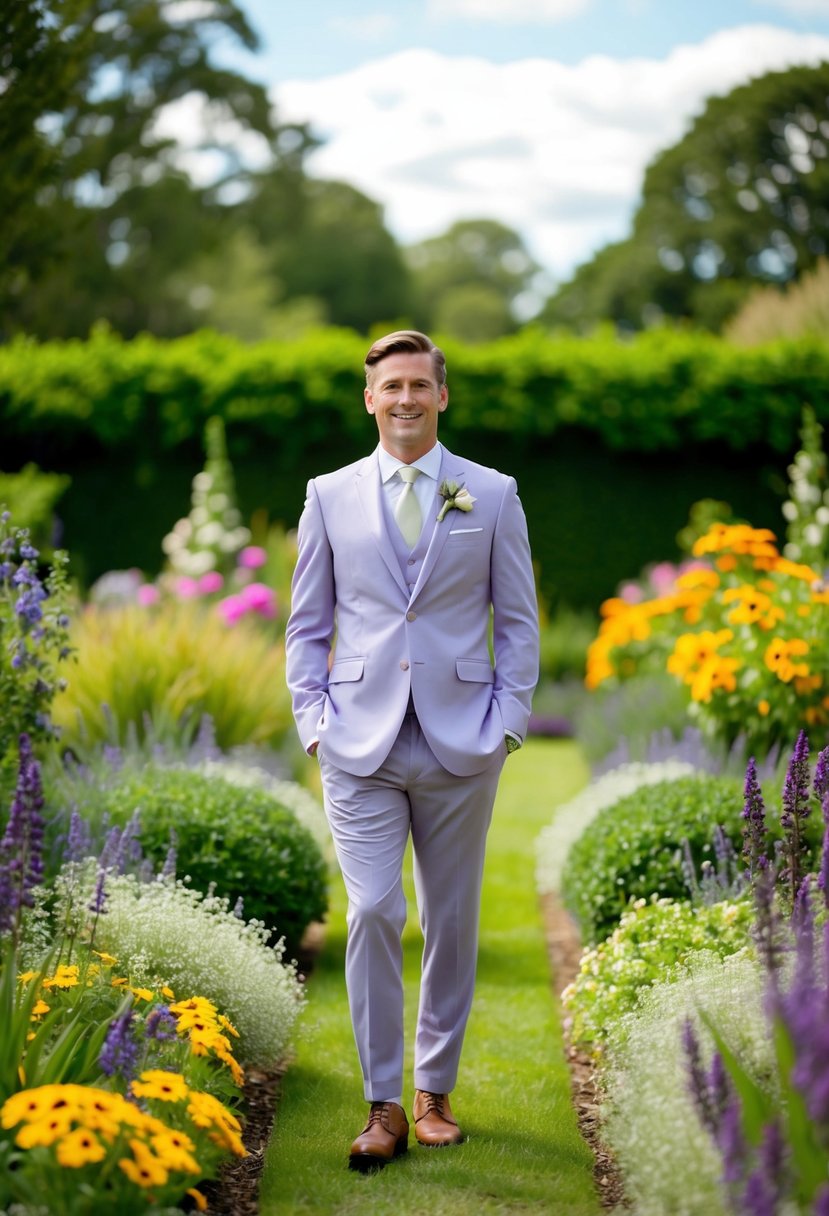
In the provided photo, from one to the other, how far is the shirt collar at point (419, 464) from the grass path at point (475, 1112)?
5.53 ft

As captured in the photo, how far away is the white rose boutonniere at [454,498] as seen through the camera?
3270 millimetres

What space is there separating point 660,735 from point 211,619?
2.49 m

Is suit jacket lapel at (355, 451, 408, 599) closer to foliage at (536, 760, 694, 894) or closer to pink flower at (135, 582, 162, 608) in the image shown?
foliage at (536, 760, 694, 894)

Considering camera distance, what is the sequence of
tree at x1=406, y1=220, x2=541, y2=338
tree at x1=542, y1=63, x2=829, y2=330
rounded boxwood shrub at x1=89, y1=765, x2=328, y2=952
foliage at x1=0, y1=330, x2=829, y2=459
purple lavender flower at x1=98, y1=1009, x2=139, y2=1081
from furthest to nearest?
tree at x1=406, y1=220, x2=541, y2=338 < tree at x1=542, y1=63, x2=829, y2=330 < foliage at x1=0, y1=330, x2=829, y2=459 < rounded boxwood shrub at x1=89, y1=765, x2=328, y2=952 < purple lavender flower at x1=98, y1=1009, x2=139, y2=1081

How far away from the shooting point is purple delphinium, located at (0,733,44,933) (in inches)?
105

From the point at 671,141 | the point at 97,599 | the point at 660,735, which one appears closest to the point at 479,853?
the point at 660,735

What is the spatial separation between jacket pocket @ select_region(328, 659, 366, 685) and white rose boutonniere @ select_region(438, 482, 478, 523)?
418mm

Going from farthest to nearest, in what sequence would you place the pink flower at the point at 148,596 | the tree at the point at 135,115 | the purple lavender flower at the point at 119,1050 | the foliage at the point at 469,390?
the tree at the point at 135,115 < the foliage at the point at 469,390 < the pink flower at the point at 148,596 < the purple lavender flower at the point at 119,1050

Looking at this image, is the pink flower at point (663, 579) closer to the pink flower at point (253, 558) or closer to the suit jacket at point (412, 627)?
the pink flower at point (253, 558)

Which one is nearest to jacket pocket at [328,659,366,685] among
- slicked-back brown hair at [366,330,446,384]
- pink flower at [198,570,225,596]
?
slicked-back brown hair at [366,330,446,384]

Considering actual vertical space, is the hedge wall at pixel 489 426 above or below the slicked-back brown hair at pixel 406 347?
above

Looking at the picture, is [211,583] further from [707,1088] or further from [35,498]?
[707,1088]

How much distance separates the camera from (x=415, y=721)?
10.6 ft

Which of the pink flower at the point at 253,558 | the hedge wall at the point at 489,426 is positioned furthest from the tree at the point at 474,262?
the pink flower at the point at 253,558
